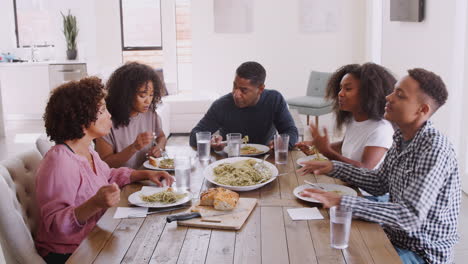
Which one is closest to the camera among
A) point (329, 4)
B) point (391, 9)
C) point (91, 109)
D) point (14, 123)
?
point (91, 109)

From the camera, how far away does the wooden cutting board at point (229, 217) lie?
174cm

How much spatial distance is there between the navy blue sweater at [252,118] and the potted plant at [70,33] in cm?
523

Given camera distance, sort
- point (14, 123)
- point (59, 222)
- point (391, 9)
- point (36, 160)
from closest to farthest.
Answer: point (59, 222) < point (36, 160) < point (391, 9) < point (14, 123)

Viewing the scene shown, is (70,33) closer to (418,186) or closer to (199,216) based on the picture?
(199,216)

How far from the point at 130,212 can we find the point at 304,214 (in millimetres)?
602

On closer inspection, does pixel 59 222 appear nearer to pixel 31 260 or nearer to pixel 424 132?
pixel 31 260

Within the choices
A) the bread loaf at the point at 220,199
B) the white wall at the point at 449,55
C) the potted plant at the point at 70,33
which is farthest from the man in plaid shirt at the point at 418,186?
the potted plant at the point at 70,33

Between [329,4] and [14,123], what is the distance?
15.0 feet

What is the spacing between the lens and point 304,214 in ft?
6.07

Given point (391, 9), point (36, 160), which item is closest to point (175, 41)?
point (391, 9)

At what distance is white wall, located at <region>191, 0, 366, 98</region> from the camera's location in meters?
7.07

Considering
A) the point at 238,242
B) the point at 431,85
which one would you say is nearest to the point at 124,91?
the point at 238,242

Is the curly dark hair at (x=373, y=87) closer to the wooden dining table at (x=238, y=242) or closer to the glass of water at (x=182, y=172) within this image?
the wooden dining table at (x=238, y=242)

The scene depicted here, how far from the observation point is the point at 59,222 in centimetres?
179
